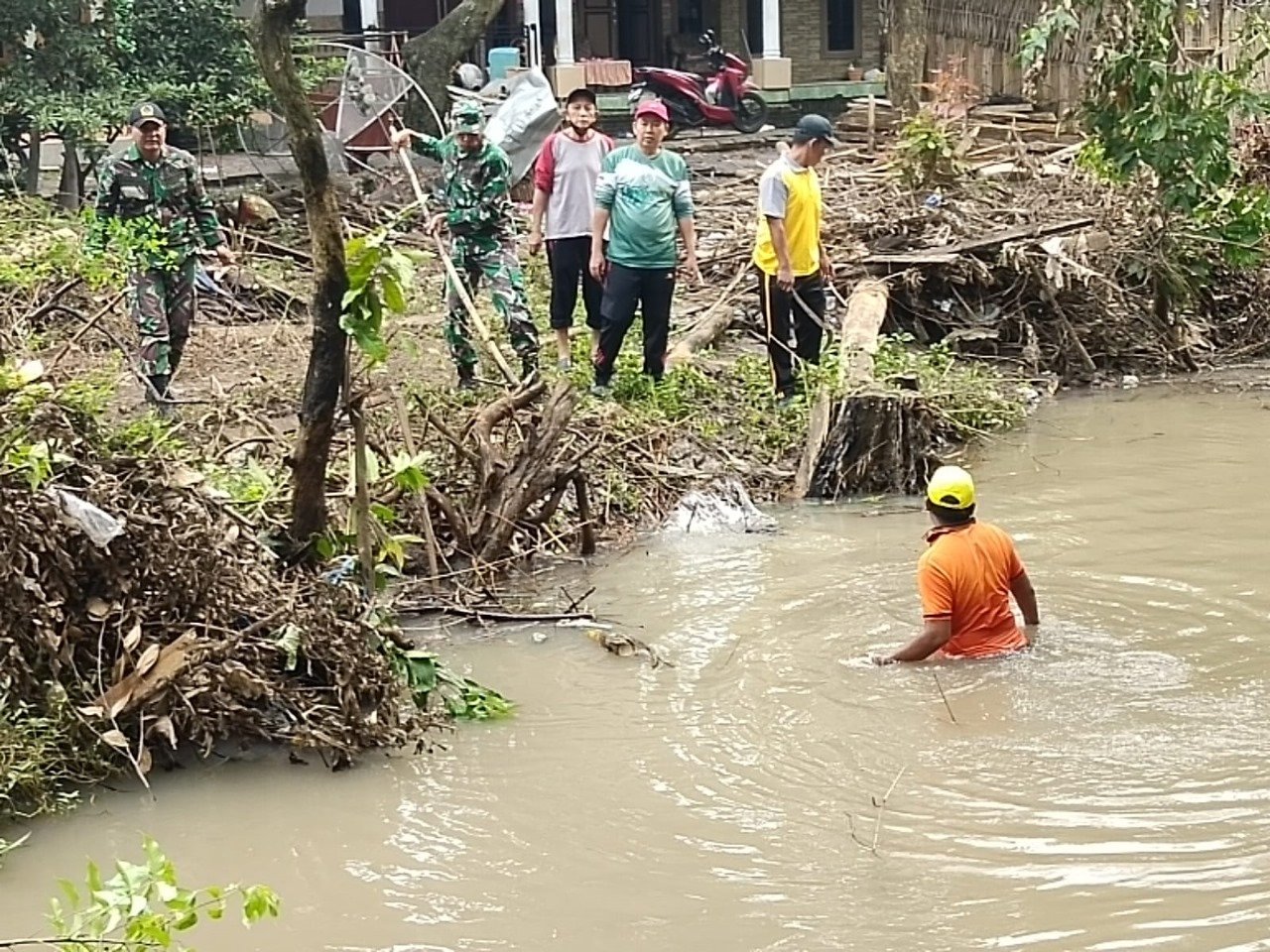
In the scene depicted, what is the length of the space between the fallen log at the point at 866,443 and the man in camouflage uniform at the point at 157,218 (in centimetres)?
356

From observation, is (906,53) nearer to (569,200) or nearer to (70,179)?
(70,179)

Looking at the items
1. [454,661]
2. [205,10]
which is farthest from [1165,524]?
[205,10]

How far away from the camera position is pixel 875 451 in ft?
31.2

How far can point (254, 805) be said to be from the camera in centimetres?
555

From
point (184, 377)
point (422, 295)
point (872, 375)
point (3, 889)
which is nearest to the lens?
point (3, 889)

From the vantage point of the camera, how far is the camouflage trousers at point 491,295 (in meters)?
10.1

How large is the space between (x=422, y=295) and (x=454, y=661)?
7018mm

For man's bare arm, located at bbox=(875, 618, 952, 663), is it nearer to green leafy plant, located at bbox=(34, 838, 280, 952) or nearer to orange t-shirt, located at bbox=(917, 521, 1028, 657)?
orange t-shirt, located at bbox=(917, 521, 1028, 657)

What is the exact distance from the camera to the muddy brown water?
188 inches

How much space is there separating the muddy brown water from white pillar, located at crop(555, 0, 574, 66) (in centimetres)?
2034

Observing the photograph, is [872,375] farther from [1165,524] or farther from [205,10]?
[205,10]

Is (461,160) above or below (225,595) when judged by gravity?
above

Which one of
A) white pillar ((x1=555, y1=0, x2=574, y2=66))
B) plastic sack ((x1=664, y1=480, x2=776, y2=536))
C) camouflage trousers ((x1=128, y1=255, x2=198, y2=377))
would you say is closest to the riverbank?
plastic sack ((x1=664, y1=480, x2=776, y2=536))

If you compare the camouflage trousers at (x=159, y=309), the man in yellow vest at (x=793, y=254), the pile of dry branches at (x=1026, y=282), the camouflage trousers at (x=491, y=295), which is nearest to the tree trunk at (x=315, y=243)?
the camouflage trousers at (x=159, y=309)
